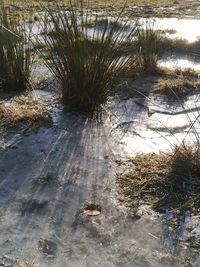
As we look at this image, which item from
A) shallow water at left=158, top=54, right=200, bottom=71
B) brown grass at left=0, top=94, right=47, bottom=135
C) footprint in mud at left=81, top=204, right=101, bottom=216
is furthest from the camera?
shallow water at left=158, top=54, right=200, bottom=71

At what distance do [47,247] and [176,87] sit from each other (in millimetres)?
3105

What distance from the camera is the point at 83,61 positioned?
4191 mm

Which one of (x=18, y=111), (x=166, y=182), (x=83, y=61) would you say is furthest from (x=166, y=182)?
(x=18, y=111)

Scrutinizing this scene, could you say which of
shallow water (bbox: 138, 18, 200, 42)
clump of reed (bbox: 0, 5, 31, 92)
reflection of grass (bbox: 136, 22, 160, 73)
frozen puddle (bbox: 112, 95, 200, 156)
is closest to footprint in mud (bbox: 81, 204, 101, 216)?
frozen puddle (bbox: 112, 95, 200, 156)

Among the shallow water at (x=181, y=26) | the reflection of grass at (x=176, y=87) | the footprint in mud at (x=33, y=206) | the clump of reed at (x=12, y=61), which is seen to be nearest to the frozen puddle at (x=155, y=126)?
the reflection of grass at (x=176, y=87)

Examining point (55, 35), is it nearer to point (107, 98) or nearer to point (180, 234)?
point (107, 98)

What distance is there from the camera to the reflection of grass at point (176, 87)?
518 centimetres

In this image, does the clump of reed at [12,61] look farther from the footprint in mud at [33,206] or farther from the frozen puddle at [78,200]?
the footprint in mud at [33,206]

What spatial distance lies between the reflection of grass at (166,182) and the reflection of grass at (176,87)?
1.80m

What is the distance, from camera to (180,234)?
2.73 meters

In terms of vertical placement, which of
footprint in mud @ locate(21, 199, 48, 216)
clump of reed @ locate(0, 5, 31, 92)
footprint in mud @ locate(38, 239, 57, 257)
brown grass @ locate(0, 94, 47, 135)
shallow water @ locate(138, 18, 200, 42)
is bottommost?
shallow water @ locate(138, 18, 200, 42)

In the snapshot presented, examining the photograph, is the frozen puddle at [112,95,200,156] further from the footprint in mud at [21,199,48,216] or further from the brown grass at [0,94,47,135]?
the footprint in mud at [21,199,48,216]

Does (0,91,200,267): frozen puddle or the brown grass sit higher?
the brown grass

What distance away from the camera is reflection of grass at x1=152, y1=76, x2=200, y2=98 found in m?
5.18
